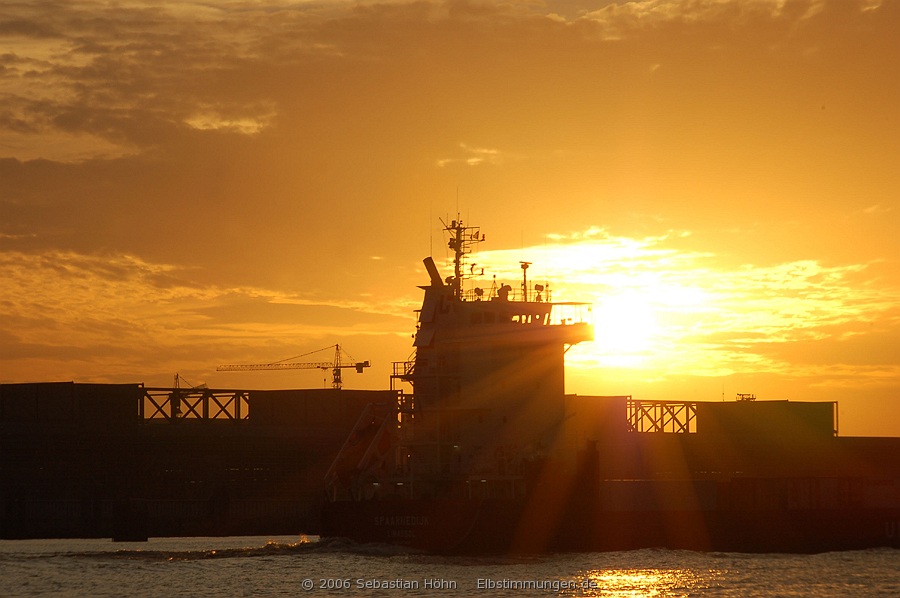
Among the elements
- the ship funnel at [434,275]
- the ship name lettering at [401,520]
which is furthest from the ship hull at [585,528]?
the ship funnel at [434,275]

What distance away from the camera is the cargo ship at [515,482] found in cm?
6178

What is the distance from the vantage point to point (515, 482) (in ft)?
209

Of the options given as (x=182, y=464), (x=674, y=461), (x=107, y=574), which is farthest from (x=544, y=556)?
(x=182, y=464)

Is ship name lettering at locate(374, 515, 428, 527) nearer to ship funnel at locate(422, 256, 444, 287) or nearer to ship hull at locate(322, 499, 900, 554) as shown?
ship hull at locate(322, 499, 900, 554)

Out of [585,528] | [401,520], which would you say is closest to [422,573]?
[401,520]

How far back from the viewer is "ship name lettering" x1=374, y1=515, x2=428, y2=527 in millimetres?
61406

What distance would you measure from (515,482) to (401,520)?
20.8 ft

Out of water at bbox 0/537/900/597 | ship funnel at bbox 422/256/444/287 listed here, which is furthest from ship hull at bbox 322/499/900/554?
ship funnel at bbox 422/256/444/287

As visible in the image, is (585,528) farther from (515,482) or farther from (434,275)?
(434,275)

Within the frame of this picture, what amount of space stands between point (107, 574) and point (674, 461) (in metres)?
49.0

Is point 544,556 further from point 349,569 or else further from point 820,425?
point 820,425

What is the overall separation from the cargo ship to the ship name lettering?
0.25ft

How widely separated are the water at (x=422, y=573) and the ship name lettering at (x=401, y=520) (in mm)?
1257

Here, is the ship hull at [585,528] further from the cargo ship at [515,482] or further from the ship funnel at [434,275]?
the ship funnel at [434,275]
